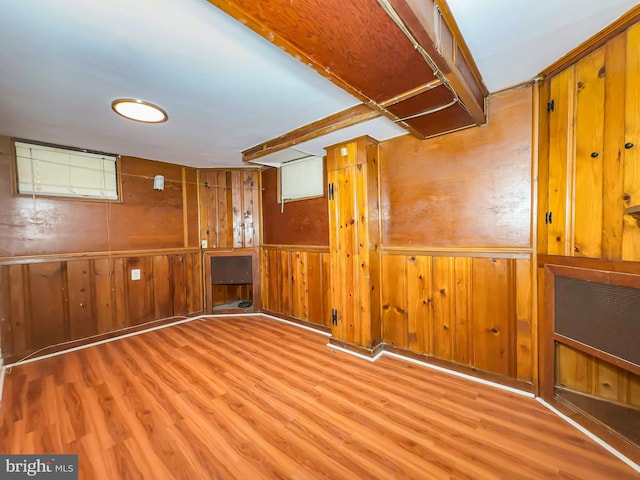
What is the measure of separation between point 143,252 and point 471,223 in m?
3.85

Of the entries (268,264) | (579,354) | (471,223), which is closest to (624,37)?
(471,223)

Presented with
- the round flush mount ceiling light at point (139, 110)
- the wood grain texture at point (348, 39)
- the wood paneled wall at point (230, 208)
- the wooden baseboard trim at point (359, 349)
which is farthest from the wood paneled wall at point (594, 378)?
the wood paneled wall at point (230, 208)

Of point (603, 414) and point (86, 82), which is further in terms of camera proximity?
point (86, 82)

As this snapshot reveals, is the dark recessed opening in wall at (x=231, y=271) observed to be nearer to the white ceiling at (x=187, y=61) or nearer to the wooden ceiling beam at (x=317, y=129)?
the wooden ceiling beam at (x=317, y=129)

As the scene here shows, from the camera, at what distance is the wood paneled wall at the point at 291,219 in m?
3.22

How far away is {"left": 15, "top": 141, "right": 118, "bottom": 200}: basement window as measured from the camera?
2.59 meters

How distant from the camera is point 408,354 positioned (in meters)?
2.42

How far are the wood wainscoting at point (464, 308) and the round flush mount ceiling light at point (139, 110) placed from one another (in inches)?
94.6

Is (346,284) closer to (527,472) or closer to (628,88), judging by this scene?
(527,472)

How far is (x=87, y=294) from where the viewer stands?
9.61 feet

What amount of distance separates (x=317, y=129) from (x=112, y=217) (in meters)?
2.80

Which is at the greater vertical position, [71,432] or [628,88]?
[628,88]

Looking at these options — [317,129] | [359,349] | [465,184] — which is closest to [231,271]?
[359,349]

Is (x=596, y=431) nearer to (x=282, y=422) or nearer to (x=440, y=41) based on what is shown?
(x=282, y=422)
